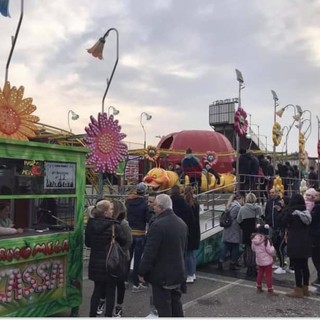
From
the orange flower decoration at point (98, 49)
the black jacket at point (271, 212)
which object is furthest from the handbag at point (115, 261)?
the orange flower decoration at point (98, 49)

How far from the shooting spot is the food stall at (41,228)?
453 centimetres

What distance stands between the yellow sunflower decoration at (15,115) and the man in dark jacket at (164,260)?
6.67 ft

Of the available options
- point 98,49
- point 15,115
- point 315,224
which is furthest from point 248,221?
point 15,115

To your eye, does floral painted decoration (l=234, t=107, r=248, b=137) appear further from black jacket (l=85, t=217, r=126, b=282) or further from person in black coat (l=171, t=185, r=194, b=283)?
black jacket (l=85, t=217, r=126, b=282)

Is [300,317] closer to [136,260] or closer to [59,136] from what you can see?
[136,260]

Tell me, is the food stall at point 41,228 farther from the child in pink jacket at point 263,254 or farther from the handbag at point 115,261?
the child in pink jacket at point 263,254

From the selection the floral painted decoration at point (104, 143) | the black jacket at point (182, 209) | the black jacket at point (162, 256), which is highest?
the floral painted decoration at point (104, 143)

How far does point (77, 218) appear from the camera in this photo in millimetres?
5328

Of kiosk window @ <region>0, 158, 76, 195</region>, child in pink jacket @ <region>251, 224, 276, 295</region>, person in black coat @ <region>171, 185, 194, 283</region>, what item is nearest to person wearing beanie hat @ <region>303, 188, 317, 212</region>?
child in pink jacket @ <region>251, 224, 276, 295</region>

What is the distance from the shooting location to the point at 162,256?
13.8 ft

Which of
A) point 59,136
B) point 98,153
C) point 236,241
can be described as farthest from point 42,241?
point 59,136

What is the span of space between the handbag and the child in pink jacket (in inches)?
112

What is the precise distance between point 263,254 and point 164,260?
3.17 meters

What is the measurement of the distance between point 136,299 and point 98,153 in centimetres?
223
